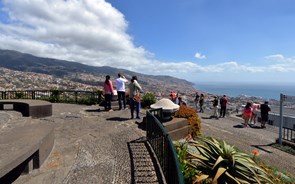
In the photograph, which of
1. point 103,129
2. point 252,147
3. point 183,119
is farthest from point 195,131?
point 103,129

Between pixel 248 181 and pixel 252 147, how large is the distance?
5588 mm

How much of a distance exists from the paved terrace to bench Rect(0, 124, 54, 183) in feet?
0.56

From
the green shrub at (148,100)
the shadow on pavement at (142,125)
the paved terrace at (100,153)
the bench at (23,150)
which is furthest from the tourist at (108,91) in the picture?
the bench at (23,150)

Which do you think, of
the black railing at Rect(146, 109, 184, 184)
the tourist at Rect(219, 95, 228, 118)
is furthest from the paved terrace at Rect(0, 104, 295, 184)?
the tourist at Rect(219, 95, 228, 118)

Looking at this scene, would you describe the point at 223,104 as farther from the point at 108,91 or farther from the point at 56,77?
the point at 56,77

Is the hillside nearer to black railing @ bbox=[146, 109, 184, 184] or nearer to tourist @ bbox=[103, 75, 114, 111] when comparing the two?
tourist @ bbox=[103, 75, 114, 111]

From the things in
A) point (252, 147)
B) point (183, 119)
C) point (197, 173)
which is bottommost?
point (252, 147)

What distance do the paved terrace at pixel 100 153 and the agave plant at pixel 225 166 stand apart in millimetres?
946

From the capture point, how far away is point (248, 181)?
4.57 m

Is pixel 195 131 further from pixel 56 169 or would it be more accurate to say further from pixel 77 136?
pixel 56 169

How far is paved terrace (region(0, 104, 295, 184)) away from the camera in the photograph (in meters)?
4.82

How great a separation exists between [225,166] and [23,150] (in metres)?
3.85

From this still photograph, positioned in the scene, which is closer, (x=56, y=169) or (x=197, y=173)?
(x=197, y=173)

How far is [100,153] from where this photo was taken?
617 cm
